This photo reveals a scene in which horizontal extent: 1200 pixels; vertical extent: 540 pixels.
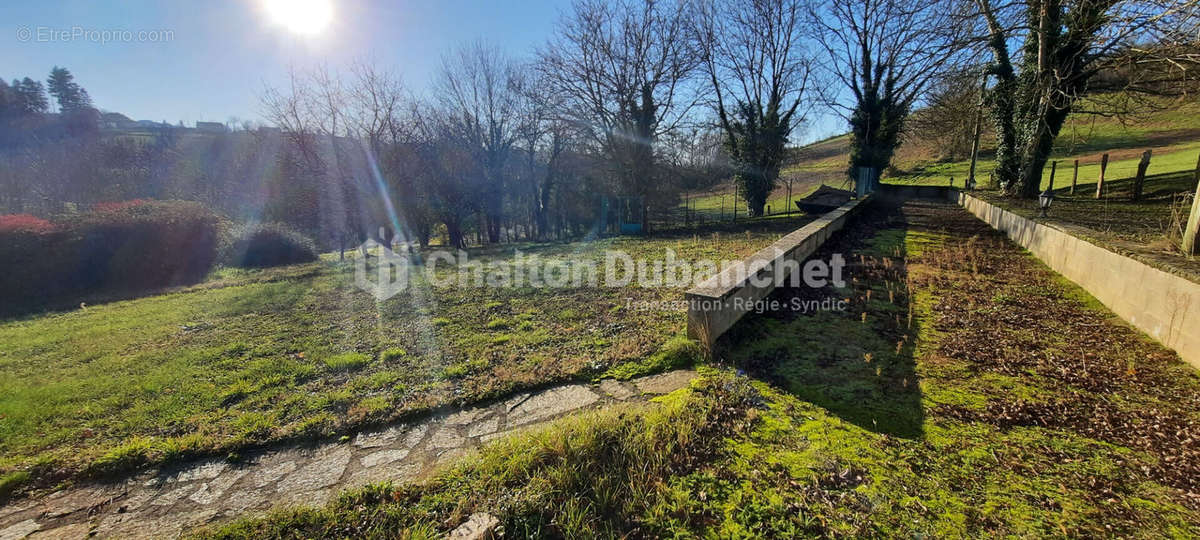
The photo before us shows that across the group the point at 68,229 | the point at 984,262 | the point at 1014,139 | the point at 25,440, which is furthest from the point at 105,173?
the point at 1014,139

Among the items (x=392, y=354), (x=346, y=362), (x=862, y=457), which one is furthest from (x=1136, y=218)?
(x=346, y=362)

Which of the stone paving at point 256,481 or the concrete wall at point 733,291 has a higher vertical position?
the concrete wall at point 733,291

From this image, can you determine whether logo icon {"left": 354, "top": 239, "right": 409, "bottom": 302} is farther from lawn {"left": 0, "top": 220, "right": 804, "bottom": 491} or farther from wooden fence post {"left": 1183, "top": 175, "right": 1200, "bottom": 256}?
wooden fence post {"left": 1183, "top": 175, "right": 1200, "bottom": 256}

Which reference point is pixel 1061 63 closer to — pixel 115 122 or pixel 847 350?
pixel 847 350

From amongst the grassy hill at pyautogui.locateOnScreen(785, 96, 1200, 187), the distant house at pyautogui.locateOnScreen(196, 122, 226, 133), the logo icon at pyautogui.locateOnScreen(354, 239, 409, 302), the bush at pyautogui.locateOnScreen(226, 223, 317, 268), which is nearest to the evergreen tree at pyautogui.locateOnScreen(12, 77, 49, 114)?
the distant house at pyautogui.locateOnScreen(196, 122, 226, 133)

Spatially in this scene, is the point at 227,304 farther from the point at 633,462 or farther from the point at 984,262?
the point at 984,262

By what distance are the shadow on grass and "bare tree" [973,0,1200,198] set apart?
14.6 ft

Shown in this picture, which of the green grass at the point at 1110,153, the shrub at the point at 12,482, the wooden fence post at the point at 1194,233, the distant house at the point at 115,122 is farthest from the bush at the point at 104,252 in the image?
the green grass at the point at 1110,153

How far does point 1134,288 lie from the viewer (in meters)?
3.58

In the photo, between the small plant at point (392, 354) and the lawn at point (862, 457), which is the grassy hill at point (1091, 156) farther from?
the small plant at point (392, 354)

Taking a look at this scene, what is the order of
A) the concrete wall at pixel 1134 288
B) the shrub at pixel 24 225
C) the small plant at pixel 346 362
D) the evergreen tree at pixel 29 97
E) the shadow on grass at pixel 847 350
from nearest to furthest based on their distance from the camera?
the shadow on grass at pixel 847 350, the concrete wall at pixel 1134 288, the small plant at pixel 346 362, the shrub at pixel 24 225, the evergreen tree at pixel 29 97

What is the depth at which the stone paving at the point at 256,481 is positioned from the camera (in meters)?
1.85

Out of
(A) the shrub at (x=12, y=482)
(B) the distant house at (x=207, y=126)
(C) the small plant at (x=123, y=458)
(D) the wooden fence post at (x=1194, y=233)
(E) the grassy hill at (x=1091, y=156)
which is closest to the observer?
(A) the shrub at (x=12, y=482)

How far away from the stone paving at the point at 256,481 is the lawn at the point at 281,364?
0.56ft
